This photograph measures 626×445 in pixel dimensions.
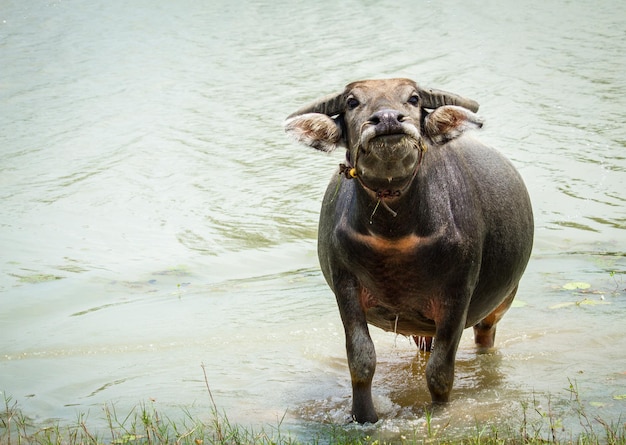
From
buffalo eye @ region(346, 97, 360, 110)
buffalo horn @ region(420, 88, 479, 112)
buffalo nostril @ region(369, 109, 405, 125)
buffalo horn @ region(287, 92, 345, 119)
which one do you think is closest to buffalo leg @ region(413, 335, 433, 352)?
buffalo horn @ region(420, 88, 479, 112)

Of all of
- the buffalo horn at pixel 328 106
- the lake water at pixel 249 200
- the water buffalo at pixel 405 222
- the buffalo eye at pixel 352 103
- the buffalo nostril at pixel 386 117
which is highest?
the buffalo nostril at pixel 386 117

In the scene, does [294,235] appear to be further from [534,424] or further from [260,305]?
[534,424]

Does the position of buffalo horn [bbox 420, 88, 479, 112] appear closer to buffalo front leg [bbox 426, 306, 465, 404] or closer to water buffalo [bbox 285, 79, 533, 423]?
water buffalo [bbox 285, 79, 533, 423]

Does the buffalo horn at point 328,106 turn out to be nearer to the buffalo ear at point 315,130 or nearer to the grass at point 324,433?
the buffalo ear at point 315,130

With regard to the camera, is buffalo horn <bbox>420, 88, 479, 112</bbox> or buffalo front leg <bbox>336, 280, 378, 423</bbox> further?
buffalo front leg <bbox>336, 280, 378, 423</bbox>

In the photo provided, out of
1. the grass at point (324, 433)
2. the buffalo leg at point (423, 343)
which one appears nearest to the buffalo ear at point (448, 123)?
the grass at point (324, 433)

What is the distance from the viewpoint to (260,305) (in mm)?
7984

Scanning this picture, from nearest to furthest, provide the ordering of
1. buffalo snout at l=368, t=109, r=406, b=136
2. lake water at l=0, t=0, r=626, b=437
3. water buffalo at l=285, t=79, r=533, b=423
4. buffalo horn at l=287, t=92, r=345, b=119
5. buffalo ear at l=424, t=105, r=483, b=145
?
buffalo snout at l=368, t=109, r=406, b=136 < water buffalo at l=285, t=79, r=533, b=423 < buffalo ear at l=424, t=105, r=483, b=145 < buffalo horn at l=287, t=92, r=345, b=119 < lake water at l=0, t=0, r=626, b=437

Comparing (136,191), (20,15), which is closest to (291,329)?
(136,191)

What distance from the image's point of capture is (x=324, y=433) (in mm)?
5047

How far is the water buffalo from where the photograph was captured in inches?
181

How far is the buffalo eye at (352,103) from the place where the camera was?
4691mm

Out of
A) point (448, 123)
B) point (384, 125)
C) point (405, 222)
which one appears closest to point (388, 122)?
point (384, 125)

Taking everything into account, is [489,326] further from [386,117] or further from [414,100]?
[386,117]
